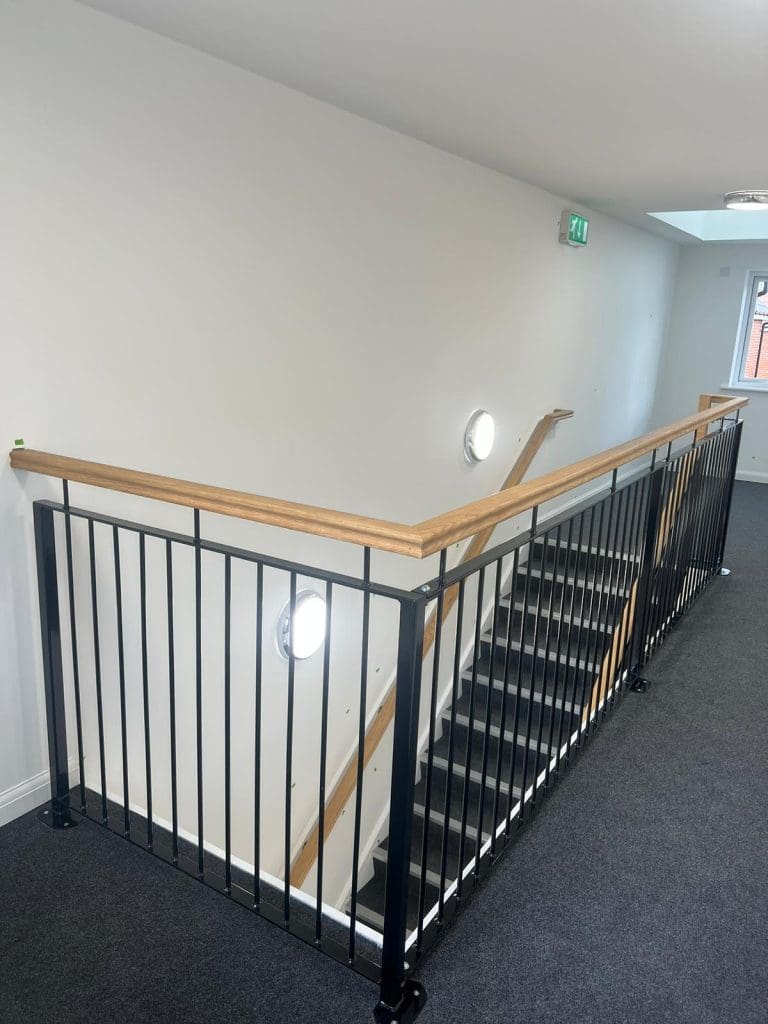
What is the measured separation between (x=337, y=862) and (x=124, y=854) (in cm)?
241

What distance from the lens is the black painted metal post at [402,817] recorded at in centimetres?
146

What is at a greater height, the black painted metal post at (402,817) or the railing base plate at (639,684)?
the black painted metal post at (402,817)

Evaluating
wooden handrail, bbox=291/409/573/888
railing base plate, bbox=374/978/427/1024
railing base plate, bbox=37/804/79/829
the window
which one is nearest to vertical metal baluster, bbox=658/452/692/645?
wooden handrail, bbox=291/409/573/888

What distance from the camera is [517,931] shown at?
6.26 feet

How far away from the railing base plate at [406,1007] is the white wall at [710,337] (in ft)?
23.5

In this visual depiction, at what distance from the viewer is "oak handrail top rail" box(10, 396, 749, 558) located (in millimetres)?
1494

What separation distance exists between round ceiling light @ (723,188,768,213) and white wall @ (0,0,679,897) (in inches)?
44.2

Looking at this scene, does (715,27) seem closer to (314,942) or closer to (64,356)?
(64,356)

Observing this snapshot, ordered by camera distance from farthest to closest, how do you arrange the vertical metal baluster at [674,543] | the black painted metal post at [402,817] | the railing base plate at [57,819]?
the vertical metal baluster at [674,543] < the railing base plate at [57,819] < the black painted metal post at [402,817]

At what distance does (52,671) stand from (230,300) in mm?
1360

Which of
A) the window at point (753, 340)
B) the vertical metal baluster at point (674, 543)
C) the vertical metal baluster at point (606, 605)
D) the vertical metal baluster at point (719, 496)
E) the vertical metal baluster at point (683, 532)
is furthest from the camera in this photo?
the window at point (753, 340)

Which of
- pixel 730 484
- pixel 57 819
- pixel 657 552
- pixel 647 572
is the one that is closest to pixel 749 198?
pixel 730 484

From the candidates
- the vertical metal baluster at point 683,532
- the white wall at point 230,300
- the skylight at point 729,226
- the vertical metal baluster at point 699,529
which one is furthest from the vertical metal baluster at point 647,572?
the skylight at point 729,226

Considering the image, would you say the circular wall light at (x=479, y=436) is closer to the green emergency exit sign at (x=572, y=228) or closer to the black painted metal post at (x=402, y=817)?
the green emergency exit sign at (x=572, y=228)
